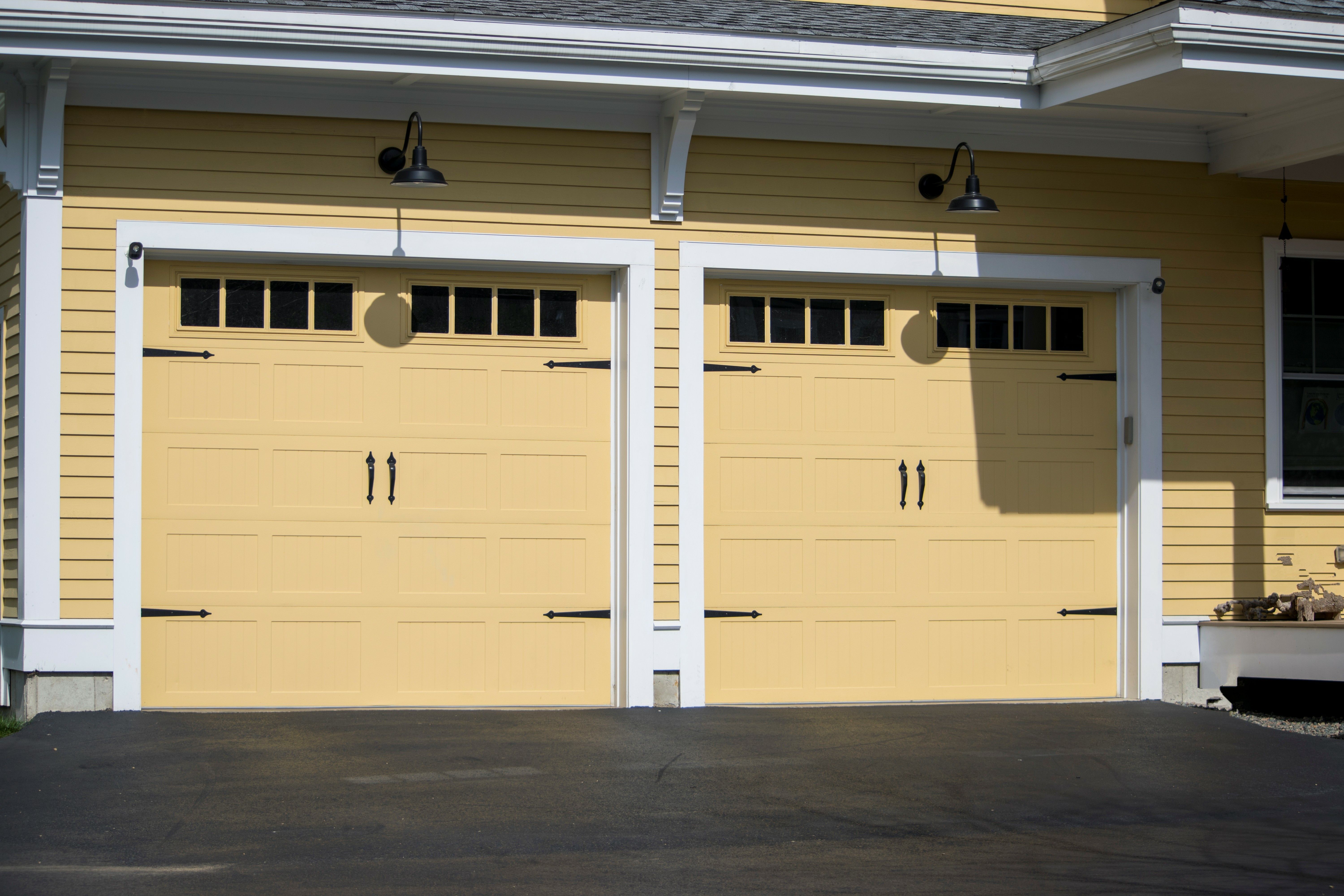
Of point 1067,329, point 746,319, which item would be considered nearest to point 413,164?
point 746,319

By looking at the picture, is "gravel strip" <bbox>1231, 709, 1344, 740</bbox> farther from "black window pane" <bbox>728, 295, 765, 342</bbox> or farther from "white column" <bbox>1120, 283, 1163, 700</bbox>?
"black window pane" <bbox>728, 295, 765, 342</bbox>

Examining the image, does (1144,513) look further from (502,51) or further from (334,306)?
(334,306)

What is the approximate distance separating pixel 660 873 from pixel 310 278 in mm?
4241

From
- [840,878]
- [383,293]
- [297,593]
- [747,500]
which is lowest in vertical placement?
[840,878]

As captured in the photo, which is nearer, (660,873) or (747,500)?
(660,873)

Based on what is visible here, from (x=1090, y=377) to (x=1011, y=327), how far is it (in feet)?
1.82

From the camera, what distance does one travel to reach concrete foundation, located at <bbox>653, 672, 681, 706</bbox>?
7.43 metres

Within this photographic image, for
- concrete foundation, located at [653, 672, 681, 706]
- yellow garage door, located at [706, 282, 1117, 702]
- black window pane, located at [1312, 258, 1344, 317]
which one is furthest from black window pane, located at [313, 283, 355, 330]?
black window pane, located at [1312, 258, 1344, 317]

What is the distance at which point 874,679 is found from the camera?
7.79 metres

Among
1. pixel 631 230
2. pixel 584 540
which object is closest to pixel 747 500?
pixel 584 540

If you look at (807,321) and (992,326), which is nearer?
(807,321)

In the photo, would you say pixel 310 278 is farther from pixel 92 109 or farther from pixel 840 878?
pixel 840 878

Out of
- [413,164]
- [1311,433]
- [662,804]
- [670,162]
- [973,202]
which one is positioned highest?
[670,162]

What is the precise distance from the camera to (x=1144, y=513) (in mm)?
8008
